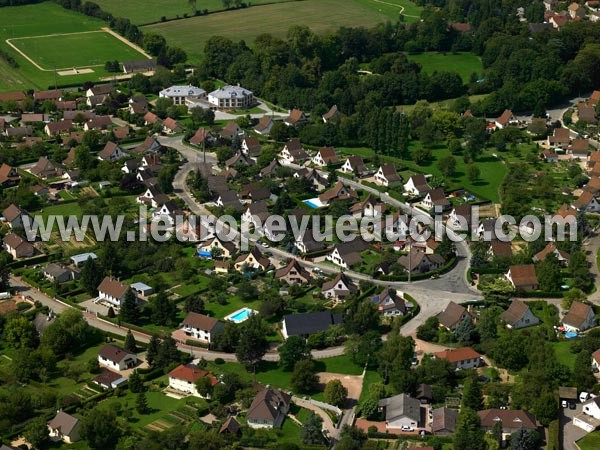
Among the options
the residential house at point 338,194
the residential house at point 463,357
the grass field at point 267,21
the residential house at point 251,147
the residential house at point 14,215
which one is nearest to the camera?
the residential house at point 463,357

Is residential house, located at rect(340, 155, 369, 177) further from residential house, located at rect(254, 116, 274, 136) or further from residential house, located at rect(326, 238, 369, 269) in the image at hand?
residential house, located at rect(326, 238, 369, 269)

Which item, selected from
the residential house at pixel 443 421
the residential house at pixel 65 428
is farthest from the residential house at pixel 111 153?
the residential house at pixel 443 421

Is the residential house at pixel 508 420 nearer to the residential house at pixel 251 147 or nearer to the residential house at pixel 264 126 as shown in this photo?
the residential house at pixel 251 147

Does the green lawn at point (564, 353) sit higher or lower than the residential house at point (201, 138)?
lower

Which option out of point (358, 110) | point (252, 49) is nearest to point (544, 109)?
point (358, 110)

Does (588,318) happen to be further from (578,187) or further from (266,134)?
(266,134)
